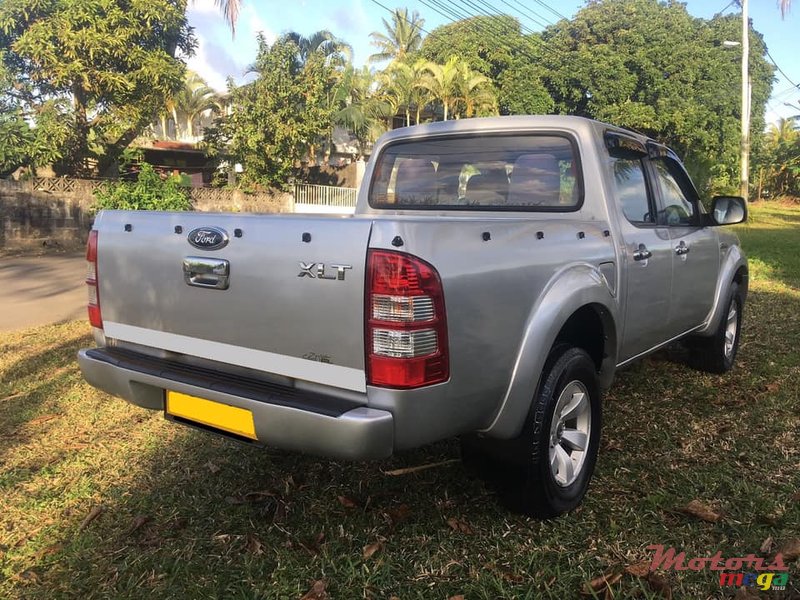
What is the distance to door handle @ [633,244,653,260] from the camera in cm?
339

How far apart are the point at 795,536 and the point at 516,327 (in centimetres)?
149

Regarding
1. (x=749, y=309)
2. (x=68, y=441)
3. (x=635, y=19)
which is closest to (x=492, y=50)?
(x=635, y=19)

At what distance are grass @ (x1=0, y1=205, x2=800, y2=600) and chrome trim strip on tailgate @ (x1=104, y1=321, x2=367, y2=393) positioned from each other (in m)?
0.80

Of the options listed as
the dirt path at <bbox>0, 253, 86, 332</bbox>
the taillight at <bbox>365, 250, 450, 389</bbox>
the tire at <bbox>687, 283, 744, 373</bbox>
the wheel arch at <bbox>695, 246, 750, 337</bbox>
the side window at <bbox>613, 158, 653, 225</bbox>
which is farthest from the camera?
the dirt path at <bbox>0, 253, 86, 332</bbox>

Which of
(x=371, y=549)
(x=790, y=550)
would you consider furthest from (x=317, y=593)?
(x=790, y=550)

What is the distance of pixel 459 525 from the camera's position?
2.79m

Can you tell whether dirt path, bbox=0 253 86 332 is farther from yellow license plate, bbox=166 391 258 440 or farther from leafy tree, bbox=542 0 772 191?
leafy tree, bbox=542 0 772 191

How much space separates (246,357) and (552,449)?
1.36 meters

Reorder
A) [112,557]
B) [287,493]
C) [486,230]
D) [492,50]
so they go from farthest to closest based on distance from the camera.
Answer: [492,50]
[287,493]
[112,557]
[486,230]

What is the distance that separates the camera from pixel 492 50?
33.9 meters

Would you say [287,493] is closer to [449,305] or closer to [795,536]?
[449,305]

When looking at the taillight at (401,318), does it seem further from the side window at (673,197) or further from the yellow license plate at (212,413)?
the side window at (673,197)

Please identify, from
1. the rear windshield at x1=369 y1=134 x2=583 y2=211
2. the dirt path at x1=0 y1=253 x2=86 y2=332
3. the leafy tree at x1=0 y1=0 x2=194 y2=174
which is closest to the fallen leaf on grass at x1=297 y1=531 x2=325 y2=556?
the rear windshield at x1=369 y1=134 x2=583 y2=211

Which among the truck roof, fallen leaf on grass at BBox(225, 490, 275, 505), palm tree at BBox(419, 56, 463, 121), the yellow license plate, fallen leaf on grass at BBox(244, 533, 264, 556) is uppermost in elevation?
palm tree at BBox(419, 56, 463, 121)
